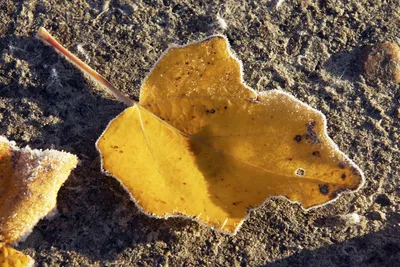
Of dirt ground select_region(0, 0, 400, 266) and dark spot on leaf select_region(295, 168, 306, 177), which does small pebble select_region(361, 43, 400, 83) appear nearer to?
dirt ground select_region(0, 0, 400, 266)

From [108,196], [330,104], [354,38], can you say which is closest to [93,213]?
[108,196]

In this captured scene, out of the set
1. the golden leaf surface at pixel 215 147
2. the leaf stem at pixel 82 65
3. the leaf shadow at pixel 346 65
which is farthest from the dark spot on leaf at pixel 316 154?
the leaf stem at pixel 82 65

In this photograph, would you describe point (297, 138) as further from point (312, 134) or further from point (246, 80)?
point (246, 80)

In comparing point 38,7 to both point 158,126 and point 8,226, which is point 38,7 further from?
point 8,226

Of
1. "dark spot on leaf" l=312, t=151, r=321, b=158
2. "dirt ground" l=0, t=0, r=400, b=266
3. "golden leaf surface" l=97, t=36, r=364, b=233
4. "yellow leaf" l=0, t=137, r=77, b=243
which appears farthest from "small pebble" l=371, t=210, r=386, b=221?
"yellow leaf" l=0, t=137, r=77, b=243

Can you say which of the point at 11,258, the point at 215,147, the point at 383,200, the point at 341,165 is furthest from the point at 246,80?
the point at 11,258

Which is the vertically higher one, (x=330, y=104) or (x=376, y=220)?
(x=330, y=104)
